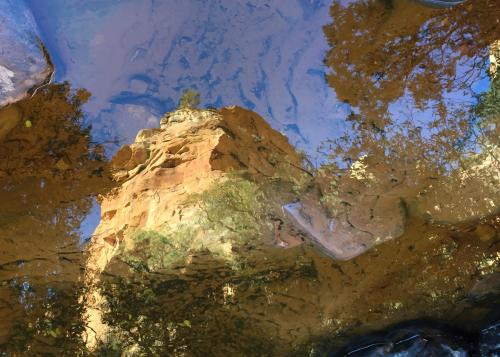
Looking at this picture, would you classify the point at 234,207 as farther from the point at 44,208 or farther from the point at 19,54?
the point at 19,54

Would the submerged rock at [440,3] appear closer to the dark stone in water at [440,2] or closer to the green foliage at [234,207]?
the dark stone in water at [440,2]

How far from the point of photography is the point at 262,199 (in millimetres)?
2250

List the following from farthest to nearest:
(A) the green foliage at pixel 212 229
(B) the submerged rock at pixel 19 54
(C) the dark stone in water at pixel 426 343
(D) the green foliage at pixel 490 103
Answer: (C) the dark stone in water at pixel 426 343 < (D) the green foliage at pixel 490 103 < (A) the green foliage at pixel 212 229 < (B) the submerged rock at pixel 19 54

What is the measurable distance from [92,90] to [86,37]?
28 centimetres

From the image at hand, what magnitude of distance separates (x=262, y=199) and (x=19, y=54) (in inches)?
56.9

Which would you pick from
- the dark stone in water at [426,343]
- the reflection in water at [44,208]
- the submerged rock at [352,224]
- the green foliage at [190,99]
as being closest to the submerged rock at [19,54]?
the reflection in water at [44,208]

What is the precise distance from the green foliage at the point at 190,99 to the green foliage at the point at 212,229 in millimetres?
475

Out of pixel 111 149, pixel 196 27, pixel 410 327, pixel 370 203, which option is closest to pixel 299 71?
pixel 196 27

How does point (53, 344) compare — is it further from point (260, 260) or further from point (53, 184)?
point (260, 260)

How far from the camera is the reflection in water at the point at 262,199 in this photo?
220cm

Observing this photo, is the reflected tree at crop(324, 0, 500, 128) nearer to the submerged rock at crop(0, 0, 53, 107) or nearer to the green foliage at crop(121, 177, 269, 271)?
the green foliage at crop(121, 177, 269, 271)

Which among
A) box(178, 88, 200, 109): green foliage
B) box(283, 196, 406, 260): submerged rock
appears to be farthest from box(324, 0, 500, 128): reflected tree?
box(178, 88, 200, 109): green foliage

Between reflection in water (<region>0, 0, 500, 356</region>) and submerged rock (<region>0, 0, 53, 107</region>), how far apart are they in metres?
0.11

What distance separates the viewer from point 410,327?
2801mm
